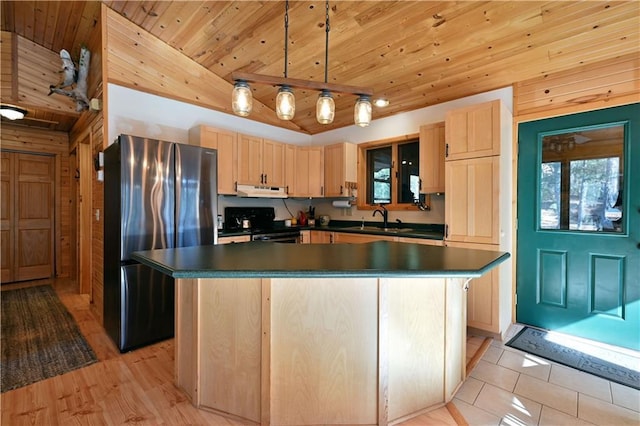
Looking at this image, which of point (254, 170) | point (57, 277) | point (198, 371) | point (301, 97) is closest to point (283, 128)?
point (301, 97)

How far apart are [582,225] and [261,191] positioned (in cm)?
341

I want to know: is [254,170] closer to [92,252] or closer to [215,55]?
[215,55]

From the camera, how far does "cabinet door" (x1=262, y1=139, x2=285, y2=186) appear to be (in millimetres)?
4074

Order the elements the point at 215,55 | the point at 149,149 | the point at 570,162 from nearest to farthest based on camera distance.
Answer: the point at 149,149
the point at 570,162
the point at 215,55

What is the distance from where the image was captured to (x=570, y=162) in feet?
9.15

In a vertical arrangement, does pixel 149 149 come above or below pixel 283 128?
below

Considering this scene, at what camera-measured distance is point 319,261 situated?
157cm

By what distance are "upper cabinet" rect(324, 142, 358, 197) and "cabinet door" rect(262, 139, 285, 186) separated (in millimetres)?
658

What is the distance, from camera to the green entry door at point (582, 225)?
2496mm

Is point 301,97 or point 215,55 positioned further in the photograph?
point 301,97

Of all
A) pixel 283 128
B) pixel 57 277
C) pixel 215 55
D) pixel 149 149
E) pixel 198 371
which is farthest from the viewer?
pixel 57 277

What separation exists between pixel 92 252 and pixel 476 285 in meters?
4.32

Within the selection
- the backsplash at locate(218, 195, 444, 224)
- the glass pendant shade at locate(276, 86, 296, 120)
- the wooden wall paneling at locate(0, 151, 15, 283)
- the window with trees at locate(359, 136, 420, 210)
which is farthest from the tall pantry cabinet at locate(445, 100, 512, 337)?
the wooden wall paneling at locate(0, 151, 15, 283)

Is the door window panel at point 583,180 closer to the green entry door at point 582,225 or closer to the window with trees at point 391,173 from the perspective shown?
the green entry door at point 582,225
